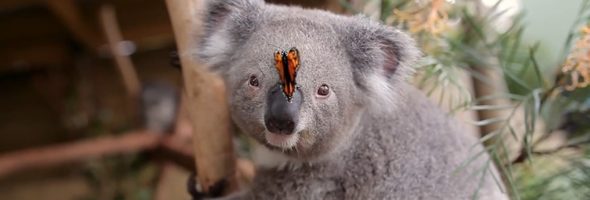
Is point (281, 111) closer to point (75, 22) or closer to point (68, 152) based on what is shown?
point (68, 152)

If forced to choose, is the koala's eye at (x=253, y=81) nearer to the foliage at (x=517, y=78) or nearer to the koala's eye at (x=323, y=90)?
the koala's eye at (x=323, y=90)

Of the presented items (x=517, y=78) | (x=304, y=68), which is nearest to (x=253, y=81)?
(x=304, y=68)

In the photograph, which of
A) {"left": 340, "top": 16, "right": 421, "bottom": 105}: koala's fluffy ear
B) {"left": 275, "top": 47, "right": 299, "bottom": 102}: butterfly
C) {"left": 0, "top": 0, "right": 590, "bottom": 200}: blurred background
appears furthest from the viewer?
{"left": 0, "top": 0, "right": 590, "bottom": 200}: blurred background

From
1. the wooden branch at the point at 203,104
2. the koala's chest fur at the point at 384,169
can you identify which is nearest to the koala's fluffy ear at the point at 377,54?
the koala's chest fur at the point at 384,169

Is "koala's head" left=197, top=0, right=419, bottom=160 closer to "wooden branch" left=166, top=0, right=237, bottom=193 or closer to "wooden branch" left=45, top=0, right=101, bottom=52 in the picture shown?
"wooden branch" left=166, top=0, right=237, bottom=193

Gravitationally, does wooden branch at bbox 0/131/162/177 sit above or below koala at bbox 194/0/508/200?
below

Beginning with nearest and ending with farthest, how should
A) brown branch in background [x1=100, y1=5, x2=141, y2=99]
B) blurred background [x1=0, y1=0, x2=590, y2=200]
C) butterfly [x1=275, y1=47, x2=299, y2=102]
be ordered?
butterfly [x1=275, y1=47, x2=299, y2=102] → blurred background [x1=0, y1=0, x2=590, y2=200] → brown branch in background [x1=100, y1=5, x2=141, y2=99]

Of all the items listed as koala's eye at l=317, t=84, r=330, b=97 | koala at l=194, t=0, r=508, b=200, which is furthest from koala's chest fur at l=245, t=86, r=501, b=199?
koala's eye at l=317, t=84, r=330, b=97

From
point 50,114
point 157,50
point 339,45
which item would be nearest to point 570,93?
point 339,45

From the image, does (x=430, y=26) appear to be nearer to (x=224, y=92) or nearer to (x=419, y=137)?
(x=419, y=137)
